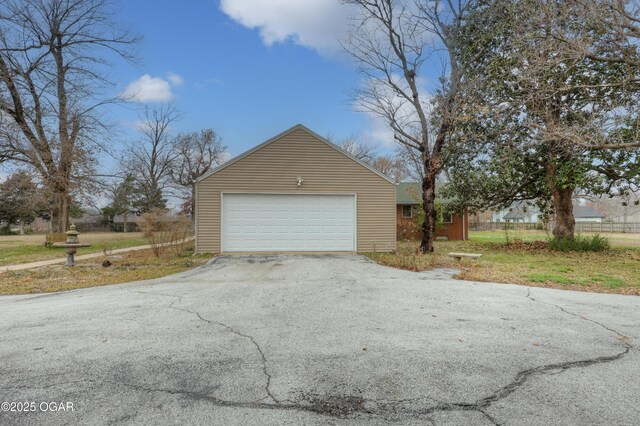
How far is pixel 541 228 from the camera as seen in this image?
3725cm

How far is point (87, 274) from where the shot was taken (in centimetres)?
935

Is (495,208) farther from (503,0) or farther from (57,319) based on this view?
(57,319)

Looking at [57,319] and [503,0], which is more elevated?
[503,0]

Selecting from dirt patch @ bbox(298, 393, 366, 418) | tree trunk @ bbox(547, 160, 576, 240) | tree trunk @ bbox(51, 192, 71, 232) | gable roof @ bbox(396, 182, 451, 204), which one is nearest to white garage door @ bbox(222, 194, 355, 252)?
tree trunk @ bbox(547, 160, 576, 240)

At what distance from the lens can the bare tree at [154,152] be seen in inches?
1485

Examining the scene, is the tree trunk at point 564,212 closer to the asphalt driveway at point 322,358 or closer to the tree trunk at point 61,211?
the asphalt driveway at point 322,358

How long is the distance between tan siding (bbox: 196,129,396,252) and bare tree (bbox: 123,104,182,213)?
93.7ft

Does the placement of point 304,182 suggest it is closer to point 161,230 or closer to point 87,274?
point 161,230

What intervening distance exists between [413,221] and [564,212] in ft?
27.6

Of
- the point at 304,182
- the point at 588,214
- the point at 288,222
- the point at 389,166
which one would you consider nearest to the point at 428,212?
the point at 304,182

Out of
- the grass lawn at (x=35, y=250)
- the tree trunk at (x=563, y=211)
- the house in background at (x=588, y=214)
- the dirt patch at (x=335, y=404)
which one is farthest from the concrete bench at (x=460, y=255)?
the house in background at (x=588, y=214)

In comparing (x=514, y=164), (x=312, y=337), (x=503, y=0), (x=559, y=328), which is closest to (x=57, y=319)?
(x=312, y=337)

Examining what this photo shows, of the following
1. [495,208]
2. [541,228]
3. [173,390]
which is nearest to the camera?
[173,390]

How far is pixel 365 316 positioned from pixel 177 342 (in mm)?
2483
